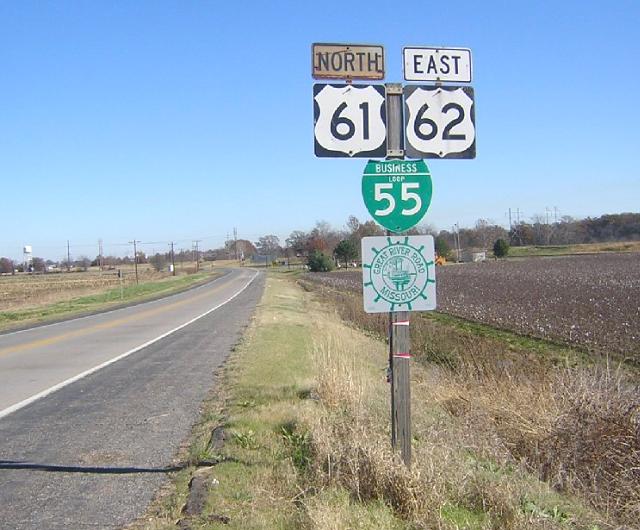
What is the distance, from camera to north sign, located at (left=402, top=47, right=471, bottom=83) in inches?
215

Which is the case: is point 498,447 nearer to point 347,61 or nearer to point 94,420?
point 347,61

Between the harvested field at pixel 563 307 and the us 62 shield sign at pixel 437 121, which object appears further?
the harvested field at pixel 563 307

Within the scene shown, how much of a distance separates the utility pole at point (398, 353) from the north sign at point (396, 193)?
11cm

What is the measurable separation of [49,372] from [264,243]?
184117 mm

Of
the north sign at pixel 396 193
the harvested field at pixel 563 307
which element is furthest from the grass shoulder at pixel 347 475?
the harvested field at pixel 563 307

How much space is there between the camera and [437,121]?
17.9ft

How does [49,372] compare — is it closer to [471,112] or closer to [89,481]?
[89,481]

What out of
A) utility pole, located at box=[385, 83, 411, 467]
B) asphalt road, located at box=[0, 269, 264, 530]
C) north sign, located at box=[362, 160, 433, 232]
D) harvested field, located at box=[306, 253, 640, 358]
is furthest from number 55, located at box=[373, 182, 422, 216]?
harvested field, located at box=[306, 253, 640, 358]

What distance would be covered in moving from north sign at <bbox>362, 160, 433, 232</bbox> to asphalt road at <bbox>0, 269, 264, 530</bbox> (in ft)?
9.25

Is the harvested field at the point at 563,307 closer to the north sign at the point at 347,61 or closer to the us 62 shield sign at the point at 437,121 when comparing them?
the us 62 shield sign at the point at 437,121

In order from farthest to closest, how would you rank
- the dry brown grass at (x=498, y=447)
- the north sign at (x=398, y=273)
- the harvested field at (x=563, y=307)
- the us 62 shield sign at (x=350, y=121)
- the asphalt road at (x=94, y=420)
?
the harvested field at (x=563, y=307), the asphalt road at (x=94, y=420), the us 62 shield sign at (x=350, y=121), the north sign at (x=398, y=273), the dry brown grass at (x=498, y=447)

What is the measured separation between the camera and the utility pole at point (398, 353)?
5273mm

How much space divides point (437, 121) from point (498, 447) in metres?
3.15

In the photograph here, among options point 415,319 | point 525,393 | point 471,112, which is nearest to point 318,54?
point 471,112
